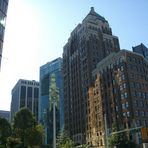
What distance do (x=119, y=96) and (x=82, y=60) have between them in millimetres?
40089

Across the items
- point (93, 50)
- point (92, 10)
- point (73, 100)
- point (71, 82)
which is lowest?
point (73, 100)

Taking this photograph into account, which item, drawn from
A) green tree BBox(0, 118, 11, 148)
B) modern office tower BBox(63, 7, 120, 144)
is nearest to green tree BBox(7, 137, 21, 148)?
green tree BBox(0, 118, 11, 148)

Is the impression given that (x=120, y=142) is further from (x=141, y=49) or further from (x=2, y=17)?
(x=141, y=49)

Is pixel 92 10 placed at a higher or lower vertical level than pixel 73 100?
higher

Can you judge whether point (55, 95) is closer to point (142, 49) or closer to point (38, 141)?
point (38, 141)

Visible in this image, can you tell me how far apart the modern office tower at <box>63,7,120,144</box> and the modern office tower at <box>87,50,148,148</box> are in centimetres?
792

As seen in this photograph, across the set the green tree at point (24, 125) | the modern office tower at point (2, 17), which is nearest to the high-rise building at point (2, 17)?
the modern office tower at point (2, 17)

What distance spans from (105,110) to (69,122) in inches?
1390

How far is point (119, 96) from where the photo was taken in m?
111

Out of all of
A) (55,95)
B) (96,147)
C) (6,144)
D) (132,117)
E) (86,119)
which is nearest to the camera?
(55,95)

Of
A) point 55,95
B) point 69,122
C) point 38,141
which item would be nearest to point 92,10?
point 69,122

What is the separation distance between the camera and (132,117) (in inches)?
4048

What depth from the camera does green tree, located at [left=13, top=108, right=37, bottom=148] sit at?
75.4m

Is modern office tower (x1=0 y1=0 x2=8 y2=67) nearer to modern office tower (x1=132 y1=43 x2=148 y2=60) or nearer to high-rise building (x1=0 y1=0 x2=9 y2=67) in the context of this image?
high-rise building (x1=0 y1=0 x2=9 y2=67)
